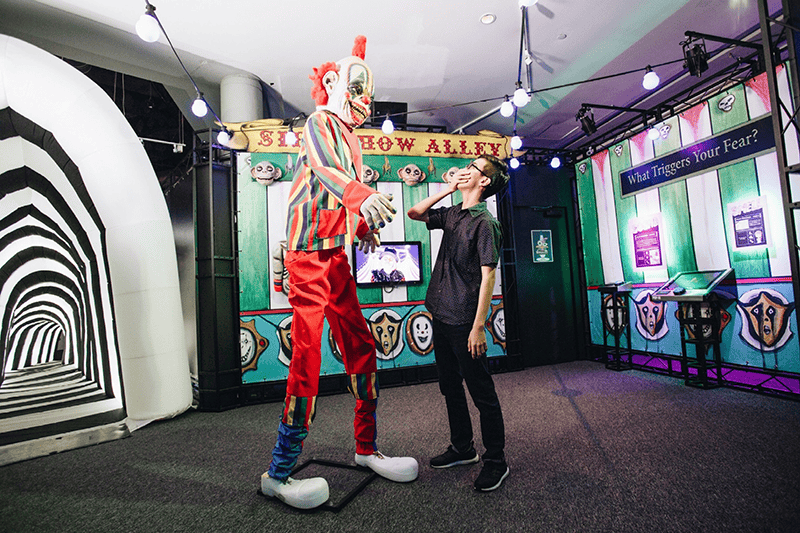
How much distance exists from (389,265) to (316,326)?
3.14m

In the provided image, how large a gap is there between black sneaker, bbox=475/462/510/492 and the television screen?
3.08 metres

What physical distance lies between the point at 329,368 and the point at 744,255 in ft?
16.1

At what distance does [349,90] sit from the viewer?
6.29 feet

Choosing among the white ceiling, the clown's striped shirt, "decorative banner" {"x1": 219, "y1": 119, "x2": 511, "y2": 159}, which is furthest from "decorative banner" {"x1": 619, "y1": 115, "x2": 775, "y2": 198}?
the clown's striped shirt

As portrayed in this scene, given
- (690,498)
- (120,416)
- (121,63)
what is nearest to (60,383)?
(120,416)

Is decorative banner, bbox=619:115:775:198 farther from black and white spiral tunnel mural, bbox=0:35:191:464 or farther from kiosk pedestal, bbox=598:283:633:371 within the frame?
black and white spiral tunnel mural, bbox=0:35:191:464

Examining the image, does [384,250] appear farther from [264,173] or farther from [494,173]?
[494,173]

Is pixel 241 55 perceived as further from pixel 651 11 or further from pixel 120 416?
pixel 651 11

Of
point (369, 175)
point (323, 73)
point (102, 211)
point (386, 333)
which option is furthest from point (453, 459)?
point (369, 175)

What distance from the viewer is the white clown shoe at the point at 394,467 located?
2.02 metres

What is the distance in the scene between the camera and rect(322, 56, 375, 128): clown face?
191 centimetres

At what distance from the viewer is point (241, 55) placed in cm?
456

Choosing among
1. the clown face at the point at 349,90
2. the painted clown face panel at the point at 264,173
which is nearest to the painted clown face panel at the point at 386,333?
the painted clown face panel at the point at 264,173

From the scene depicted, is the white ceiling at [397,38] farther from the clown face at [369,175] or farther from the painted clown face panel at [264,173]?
the painted clown face panel at [264,173]
